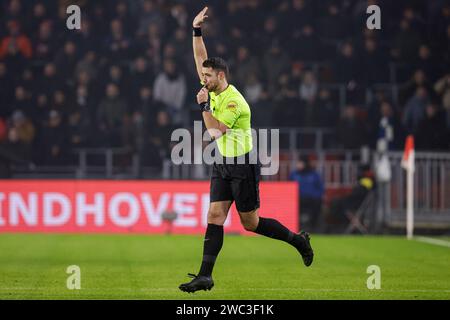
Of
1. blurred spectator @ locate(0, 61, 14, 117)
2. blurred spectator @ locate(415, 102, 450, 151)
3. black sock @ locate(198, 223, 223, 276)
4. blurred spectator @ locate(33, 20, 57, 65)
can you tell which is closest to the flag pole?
blurred spectator @ locate(415, 102, 450, 151)

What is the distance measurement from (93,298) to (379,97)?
1450 cm

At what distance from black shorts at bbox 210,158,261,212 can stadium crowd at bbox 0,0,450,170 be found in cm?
1173

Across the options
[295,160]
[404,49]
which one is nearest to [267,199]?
[295,160]

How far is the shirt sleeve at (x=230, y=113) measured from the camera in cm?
1054

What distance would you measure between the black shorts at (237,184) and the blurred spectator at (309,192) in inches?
433

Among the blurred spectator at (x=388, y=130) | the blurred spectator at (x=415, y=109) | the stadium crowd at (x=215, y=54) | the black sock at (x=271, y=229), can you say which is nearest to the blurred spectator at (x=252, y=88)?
the stadium crowd at (x=215, y=54)

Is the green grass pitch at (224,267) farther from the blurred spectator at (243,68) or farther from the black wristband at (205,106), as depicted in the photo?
the blurred spectator at (243,68)

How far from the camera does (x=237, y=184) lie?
10.7 meters

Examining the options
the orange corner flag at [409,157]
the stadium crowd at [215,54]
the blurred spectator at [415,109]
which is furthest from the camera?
the blurred spectator at [415,109]

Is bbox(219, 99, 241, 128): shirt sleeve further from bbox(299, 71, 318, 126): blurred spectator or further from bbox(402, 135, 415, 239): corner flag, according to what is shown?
bbox(299, 71, 318, 126): blurred spectator

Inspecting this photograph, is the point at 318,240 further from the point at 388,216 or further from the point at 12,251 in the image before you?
the point at 12,251

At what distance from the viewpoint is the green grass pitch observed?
10.8 metres

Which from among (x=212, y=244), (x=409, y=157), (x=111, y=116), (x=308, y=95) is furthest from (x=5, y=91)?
(x=212, y=244)

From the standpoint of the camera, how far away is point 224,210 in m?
10.7
